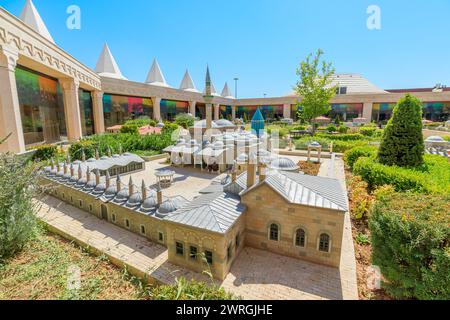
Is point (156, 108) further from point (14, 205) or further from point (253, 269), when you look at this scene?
point (253, 269)

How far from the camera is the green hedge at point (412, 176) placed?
10.8 meters

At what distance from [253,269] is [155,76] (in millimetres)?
60512

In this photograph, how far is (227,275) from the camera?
861 cm

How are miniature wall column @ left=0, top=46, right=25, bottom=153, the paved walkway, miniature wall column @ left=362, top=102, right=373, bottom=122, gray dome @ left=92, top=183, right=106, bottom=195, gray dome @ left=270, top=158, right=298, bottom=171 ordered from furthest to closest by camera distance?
miniature wall column @ left=362, top=102, right=373, bottom=122, miniature wall column @ left=0, top=46, right=25, bottom=153, gray dome @ left=270, top=158, right=298, bottom=171, gray dome @ left=92, top=183, right=106, bottom=195, the paved walkway

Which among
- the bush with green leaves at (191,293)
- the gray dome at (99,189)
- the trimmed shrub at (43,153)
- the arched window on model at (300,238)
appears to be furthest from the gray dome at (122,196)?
the trimmed shrub at (43,153)

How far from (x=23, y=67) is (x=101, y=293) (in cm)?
2993

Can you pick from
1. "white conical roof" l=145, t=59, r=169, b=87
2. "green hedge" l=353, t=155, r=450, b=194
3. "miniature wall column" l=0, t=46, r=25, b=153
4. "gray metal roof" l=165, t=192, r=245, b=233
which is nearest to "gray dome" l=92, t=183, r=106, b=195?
"gray metal roof" l=165, t=192, r=245, b=233

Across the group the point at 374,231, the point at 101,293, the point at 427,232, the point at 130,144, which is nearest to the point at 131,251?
the point at 101,293

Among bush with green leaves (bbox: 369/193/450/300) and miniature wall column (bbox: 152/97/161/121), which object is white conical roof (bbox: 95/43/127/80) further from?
bush with green leaves (bbox: 369/193/450/300)

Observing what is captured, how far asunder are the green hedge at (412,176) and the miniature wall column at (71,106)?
3286 cm

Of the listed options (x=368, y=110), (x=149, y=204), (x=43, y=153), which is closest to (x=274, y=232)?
(x=149, y=204)

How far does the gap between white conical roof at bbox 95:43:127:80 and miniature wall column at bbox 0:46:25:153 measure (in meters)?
31.3

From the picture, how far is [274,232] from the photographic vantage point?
32.1 ft

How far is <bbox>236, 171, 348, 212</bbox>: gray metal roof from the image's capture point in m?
8.89
